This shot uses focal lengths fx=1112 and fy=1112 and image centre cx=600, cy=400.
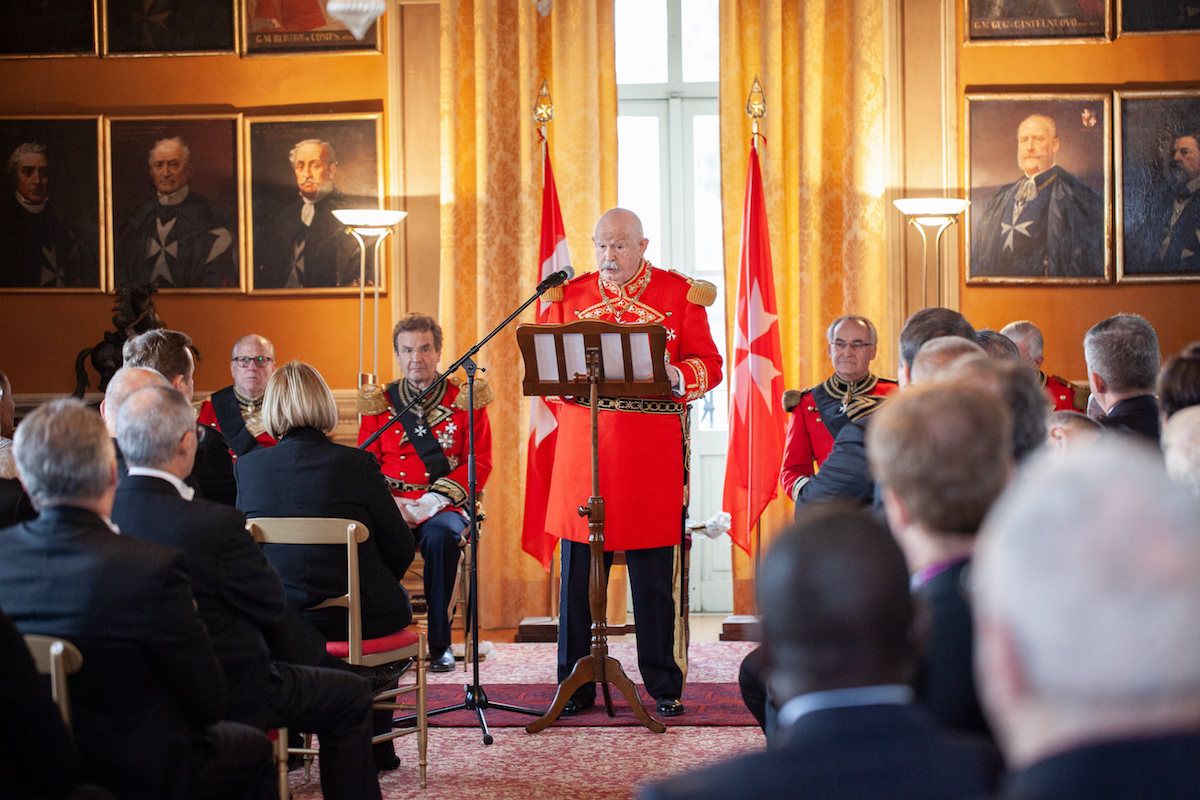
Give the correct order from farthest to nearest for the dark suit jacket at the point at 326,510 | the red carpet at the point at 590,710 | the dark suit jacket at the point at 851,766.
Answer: the red carpet at the point at 590,710
the dark suit jacket at the point at 326,510
the dark suit jacket at the point at 851,766

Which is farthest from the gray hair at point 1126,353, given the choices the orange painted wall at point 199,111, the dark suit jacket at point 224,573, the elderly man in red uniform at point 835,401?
the orange painted wall at point 199,111

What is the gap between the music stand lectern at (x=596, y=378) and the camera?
13.1ft

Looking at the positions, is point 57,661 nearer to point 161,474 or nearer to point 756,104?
point 161,474

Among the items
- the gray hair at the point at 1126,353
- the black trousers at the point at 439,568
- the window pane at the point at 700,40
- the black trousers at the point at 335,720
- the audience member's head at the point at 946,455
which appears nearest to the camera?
the audience member's head at the point at 946,455

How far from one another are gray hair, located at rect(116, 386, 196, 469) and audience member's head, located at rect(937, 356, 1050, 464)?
5.59 feet

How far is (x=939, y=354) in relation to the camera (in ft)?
9.01

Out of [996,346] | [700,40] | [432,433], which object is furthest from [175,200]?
[996,346]

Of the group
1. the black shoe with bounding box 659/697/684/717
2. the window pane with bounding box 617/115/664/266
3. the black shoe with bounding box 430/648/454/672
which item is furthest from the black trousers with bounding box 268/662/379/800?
the window pane with bounding box 617/115/664/266

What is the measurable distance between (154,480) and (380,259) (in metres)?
4.51

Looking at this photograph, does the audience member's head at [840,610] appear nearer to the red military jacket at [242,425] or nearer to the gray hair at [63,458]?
the gray hair at [63,458]

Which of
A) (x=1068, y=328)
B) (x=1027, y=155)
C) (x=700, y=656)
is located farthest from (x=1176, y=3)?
(x=700, y=656)

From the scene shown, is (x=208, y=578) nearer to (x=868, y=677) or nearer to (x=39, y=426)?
(x=39, y=426)

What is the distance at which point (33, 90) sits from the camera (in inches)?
280

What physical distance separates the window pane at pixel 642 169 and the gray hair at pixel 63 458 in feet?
17.0
